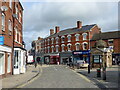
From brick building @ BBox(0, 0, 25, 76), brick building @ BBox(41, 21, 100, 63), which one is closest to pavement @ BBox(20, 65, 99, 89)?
brick building @ BBox(0, 0, 25, 76)

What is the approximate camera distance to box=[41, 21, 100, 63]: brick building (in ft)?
179

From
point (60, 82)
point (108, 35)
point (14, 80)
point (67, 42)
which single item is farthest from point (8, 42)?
point (67, 42)

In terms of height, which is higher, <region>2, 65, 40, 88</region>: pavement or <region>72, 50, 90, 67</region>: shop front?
<region>72, 50, 90, 67</region>: shop front

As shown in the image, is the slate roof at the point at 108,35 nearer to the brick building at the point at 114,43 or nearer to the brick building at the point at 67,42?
the brick building at the point at 114,43

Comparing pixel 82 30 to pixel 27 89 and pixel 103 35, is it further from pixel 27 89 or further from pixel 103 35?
pixel 27 89

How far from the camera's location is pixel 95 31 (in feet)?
183

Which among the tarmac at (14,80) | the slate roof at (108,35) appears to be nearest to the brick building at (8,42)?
the tarmac at (14,80)

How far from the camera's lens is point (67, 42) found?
60188 mm

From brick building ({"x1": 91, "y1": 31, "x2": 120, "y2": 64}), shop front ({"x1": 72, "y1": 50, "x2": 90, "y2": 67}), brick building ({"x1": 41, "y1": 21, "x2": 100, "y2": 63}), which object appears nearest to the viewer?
brick building ({"x1": 91, "y1": 31, "x2": 120, "y2": 64})

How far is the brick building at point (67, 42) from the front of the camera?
5469cm

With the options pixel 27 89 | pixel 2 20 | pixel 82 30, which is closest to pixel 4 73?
pixel 2 20

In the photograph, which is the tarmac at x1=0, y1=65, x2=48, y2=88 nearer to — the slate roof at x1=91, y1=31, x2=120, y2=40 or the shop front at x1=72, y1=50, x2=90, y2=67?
the slate roof at x1=91, y1=31, x2=120, y2=40

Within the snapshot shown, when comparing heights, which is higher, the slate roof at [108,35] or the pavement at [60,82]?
the slate roof at [108,35]

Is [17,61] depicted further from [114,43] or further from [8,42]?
[114,43]
